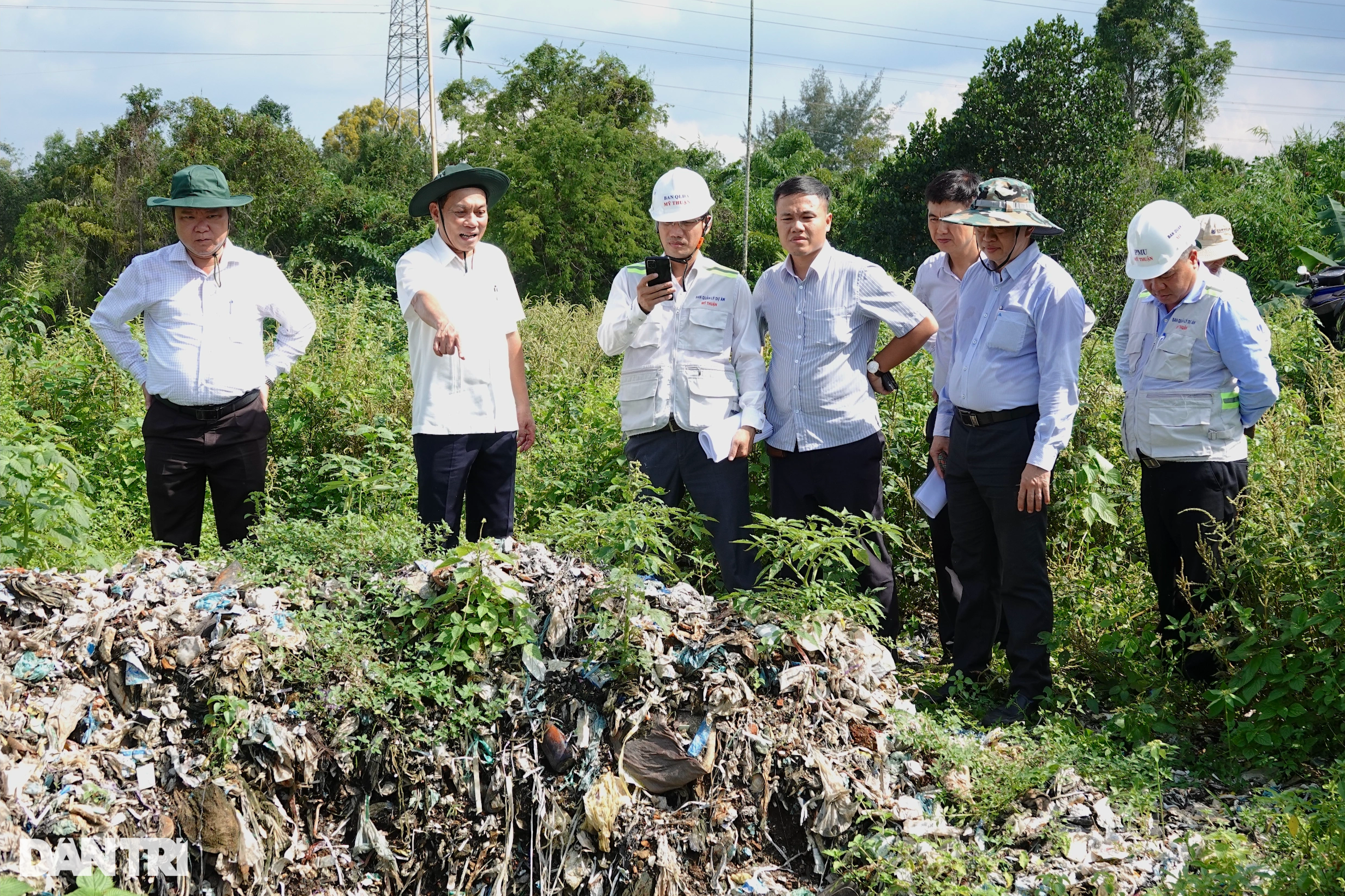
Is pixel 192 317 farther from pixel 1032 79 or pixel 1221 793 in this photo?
pixel 1032 79

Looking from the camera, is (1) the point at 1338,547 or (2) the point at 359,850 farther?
(1) the point at 1338,547

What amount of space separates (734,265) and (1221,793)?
27.9 metres

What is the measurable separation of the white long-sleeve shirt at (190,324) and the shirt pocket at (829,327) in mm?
2449

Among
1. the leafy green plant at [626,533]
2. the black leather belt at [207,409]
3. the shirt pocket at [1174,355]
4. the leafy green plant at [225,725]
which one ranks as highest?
the shirt pocket at [1174,355]

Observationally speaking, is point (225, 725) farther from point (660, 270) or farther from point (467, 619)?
point (660, 270)

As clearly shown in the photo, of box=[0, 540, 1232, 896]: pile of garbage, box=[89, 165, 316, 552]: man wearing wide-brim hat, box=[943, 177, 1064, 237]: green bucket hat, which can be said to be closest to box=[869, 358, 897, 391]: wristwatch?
box=[943, 177, 1064, 237]: green bucket hat

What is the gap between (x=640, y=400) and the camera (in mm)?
4418

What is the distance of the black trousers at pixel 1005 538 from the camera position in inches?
154

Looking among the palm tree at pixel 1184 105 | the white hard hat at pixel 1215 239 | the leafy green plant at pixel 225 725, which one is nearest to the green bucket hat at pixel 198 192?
the leafy green plant at pixel 225 725

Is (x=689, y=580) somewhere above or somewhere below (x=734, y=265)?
below

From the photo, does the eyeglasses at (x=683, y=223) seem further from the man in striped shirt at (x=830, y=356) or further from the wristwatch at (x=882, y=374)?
the wristwatch at (x=882, y=374)

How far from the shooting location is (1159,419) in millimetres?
3994

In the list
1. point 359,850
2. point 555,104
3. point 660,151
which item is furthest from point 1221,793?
point 660,151

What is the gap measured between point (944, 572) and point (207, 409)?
3290 millimetres
